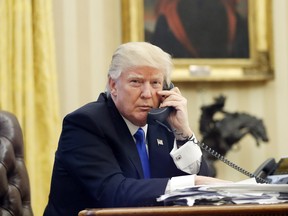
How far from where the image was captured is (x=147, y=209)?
1584mm

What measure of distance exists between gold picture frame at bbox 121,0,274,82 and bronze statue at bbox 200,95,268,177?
25cm

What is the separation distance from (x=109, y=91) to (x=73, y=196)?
0.51 m

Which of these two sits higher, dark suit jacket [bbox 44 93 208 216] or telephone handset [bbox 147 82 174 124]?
telephone handset [bbox 147 82 174 124]

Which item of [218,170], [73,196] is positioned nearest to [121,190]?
[73,196]

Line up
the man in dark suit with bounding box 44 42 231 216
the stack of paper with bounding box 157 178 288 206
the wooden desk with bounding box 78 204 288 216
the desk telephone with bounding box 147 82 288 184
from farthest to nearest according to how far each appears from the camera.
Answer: the desk telephone with bounding box 147 82 288 184 → the man in dark suit with bounding box 44 42 231 216 → the stack of paper with bounding box 157 178 288 206 → the wooden desk with bounding box 78 204 288 216

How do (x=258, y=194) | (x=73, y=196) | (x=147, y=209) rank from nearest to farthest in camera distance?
(x=147, y=209) < (x=258, y=194) < (x=73, y=196)

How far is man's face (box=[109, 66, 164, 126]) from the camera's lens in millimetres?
2611

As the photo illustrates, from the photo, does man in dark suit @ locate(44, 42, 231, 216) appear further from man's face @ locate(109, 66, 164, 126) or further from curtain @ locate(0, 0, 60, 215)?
curtain @ locate(0, 0, 60, 215)

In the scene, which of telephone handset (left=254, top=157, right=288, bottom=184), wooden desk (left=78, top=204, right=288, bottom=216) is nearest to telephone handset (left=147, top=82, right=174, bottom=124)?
telephone handset (left=254, top=157, right=288, bottom=184)

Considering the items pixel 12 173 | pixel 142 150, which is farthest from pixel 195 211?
pixel 12 173

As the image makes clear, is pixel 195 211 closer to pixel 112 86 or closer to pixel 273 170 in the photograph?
pixel 112 86

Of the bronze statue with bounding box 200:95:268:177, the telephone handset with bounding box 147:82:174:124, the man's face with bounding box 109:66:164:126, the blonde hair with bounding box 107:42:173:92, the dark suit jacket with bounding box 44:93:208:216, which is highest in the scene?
the blonde hair with bounding box 107:42:173:92

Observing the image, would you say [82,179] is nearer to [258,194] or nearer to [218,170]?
[258,194]

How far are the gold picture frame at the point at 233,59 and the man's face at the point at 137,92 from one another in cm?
241
